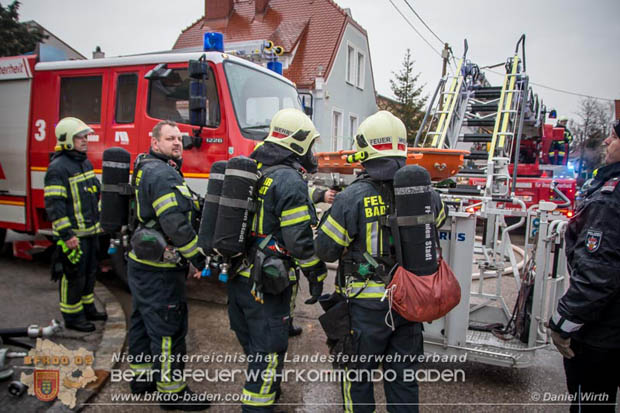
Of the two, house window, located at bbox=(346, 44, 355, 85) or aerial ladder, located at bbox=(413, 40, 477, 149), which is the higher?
house window, located at bbox=(346, 44, 355, 85)

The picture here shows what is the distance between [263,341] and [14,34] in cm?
2098

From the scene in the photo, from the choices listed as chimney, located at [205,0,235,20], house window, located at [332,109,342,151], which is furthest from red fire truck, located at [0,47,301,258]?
chimney, located at [205,0,235,20]

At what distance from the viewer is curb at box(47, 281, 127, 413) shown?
9.31 feet

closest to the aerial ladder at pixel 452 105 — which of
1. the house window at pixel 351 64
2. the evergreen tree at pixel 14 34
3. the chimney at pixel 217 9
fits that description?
the house window at pixel 351 64

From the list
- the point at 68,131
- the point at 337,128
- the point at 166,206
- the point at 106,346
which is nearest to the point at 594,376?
the point at 166,206

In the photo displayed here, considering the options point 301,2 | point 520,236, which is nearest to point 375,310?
point 520,236

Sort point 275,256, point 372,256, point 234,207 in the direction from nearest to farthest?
1. point 372,256
2. point 234,207
3. point 275,256

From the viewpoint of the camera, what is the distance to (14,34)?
17156 millimetres

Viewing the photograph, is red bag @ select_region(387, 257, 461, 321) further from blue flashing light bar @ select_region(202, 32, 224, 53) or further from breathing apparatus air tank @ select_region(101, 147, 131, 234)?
blue flashing light bar @ select_region(202, 32, 224, 53)

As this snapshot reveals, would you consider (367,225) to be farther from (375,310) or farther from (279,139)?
(279,139)

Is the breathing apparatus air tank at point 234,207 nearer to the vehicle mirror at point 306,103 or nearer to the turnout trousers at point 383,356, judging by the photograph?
the turnout trousers at point 383,356

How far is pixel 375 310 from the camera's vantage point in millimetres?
2238

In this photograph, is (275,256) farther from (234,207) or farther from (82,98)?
(82,98)

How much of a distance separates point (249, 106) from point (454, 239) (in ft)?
9.05
